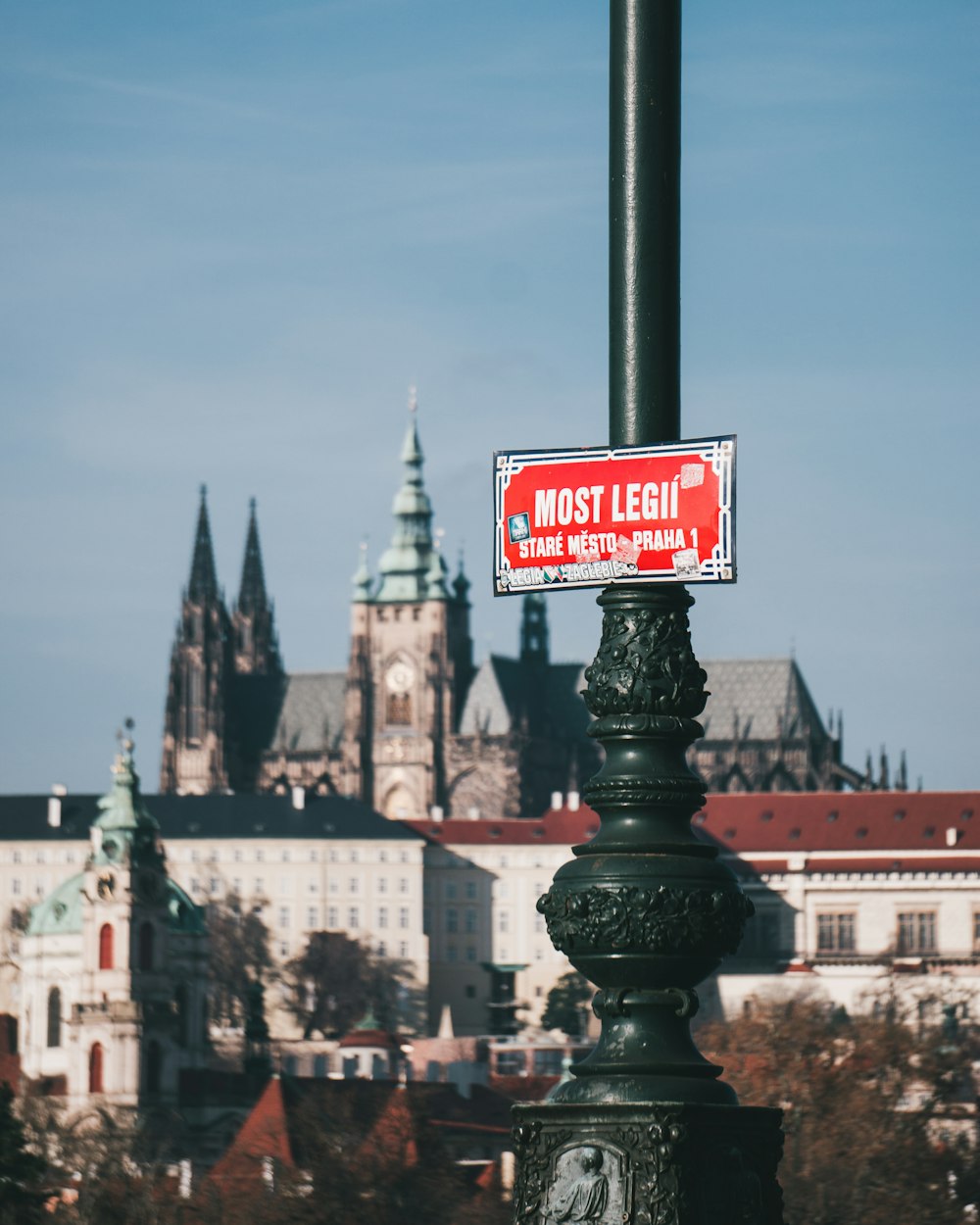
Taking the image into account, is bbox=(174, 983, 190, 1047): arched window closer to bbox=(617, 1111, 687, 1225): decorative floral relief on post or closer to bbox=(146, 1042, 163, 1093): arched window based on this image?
bbox=(146, 1042, 163, 1093): arched window

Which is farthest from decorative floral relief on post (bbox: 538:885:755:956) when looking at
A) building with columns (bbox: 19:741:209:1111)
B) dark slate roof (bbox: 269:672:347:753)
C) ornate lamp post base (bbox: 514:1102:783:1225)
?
dark slate roof (bbox: 269:672:347:753)

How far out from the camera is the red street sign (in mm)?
7215

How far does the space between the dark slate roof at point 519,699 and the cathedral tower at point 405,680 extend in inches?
40.1

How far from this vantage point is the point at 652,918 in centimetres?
706

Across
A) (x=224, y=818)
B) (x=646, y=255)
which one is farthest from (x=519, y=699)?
(x=646, y=255)

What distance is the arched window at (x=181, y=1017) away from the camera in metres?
107

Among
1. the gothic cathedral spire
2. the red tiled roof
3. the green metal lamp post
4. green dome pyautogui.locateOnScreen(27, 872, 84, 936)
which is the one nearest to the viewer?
the green metal lamp post

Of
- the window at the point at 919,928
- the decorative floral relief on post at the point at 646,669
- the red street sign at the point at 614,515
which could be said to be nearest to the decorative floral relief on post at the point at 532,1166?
the decorative floral relief on post at the point at 646,669

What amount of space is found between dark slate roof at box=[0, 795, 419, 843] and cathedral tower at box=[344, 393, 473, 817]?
29.2 ft

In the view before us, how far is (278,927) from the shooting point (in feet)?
486

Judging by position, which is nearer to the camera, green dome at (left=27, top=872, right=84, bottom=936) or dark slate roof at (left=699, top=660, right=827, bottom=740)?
green dome at (left=27, top=872, right=84, bottom=936)

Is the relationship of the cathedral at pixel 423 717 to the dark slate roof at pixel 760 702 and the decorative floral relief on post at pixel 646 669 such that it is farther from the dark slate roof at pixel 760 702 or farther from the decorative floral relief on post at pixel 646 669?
the decorative floral relief on post at pixel 646 669

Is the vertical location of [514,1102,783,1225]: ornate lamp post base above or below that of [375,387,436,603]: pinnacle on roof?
below

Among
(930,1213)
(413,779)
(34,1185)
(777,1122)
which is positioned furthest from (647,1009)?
(413,779)
